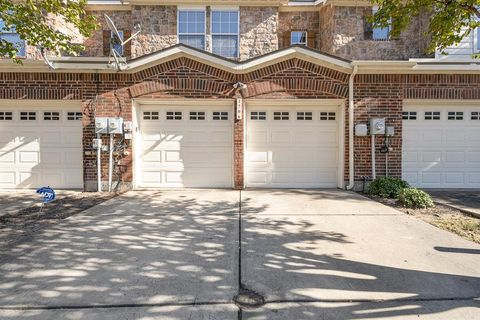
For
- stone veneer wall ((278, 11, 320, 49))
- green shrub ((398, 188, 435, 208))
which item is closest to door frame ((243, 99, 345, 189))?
green shrub ((398, 188, 435, 208))

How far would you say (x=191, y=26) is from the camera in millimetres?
12766

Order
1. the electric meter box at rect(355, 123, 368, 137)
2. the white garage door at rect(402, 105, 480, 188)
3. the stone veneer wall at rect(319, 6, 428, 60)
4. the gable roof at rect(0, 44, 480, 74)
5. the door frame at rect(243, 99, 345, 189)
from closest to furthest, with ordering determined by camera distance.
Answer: the gable roof at rect(0, 44, 480, 74)
the electric meter box at rect(355, 123, 368, 137)
the door frame at rect(243, 99, 345, 189)
the white garage door at rect(402, 105, 480, 188)
the stone veneer wall at rect(319, 6, 428, 60)

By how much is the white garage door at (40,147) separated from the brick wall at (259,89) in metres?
0.59

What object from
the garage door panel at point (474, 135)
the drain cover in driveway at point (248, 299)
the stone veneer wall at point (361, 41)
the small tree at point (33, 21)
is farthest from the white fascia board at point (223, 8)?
the drain cover in driveway at point (248, 299)

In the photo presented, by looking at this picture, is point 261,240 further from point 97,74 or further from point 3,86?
point 3,86

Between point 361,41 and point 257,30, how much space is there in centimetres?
405

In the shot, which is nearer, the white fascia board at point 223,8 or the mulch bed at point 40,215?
the mulch bed at point 40,215

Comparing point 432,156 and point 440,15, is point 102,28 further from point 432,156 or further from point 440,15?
point 432,156

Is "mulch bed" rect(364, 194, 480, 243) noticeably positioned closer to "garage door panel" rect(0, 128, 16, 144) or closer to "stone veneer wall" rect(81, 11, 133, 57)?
"garage door panel" rect(0, 128, 16, 144)

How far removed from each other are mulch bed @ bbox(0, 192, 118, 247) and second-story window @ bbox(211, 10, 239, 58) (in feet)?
23.6

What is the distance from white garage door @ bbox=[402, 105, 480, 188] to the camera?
383 inches

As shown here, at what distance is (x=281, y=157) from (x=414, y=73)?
14.4 ft

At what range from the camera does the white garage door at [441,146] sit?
973 centimetres

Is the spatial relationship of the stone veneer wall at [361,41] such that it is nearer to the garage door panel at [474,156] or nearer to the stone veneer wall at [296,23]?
the stone veneer wall at [296,23]
